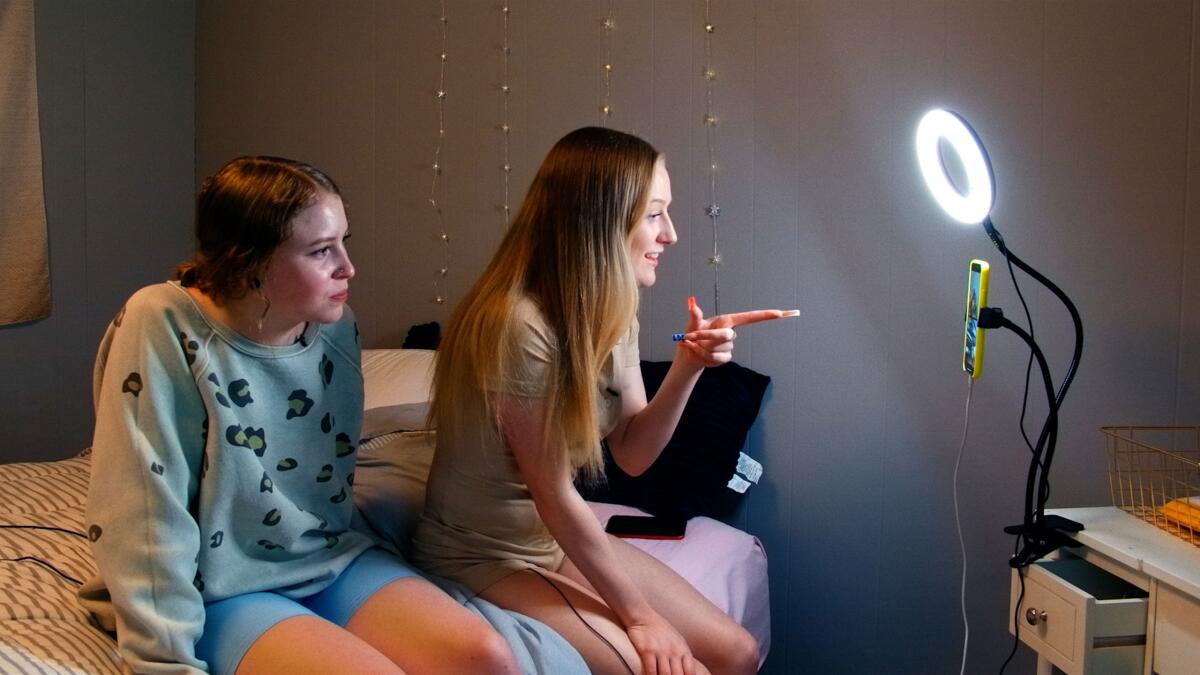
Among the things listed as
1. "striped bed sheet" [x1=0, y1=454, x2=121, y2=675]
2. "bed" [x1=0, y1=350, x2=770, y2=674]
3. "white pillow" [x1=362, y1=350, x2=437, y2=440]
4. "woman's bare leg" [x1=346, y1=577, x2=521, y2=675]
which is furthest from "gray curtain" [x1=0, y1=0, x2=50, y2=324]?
"woman's bare leg" [x1=346, y1=577, x2=521, y2=675]

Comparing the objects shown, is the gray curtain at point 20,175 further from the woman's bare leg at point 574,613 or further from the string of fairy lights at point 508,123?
the woman's bare leg at point 574,613

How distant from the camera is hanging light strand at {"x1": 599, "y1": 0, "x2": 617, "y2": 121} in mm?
2484

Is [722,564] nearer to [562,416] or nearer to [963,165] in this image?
[562,416]

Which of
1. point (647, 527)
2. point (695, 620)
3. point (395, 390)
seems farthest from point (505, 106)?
point (695, 620)

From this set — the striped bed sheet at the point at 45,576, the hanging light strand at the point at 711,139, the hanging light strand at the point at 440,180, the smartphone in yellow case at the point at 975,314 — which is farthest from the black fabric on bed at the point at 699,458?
the striped bed sheet at the point at 45,576

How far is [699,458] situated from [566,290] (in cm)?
85

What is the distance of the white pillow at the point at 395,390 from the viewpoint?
7.25 feet

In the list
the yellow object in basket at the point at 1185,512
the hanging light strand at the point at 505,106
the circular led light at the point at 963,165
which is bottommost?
the yellow object in basket at the point at 1185,512

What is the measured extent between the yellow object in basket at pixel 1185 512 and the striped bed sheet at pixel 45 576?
1534 millimetres

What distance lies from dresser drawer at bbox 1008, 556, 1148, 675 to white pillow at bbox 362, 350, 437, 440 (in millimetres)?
1220

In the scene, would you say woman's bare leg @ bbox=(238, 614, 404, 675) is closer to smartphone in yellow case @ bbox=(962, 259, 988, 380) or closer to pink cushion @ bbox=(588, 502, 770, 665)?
pink cushion @ bbox=(588, 502, 770, 665)

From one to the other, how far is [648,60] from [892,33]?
1.96 feet

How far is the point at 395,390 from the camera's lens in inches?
93.3

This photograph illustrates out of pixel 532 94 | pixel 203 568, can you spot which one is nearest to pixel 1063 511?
pixel 203 568
